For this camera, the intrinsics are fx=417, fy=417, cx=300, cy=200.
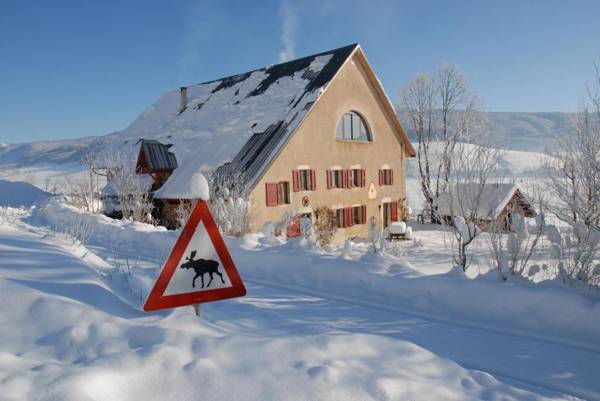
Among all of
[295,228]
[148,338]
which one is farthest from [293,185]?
[148,338]

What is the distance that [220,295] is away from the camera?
368 cm

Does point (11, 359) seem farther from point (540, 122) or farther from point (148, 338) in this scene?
point (540, 122)

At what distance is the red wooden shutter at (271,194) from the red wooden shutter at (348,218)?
4.51m

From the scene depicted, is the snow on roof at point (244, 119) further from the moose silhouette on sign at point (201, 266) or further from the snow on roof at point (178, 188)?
the moose silhouette on sign at point (201, 266)

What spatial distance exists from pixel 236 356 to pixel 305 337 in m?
0.67

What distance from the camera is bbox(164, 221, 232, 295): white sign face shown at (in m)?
3.48

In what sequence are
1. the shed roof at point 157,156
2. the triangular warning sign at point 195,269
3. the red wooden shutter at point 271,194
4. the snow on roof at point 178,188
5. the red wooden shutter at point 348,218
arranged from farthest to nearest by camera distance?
the red wooden shutter at point 348,218
the shed roof at point 157,156
the snow on roof at point 178,188
the red wooden shutter at point 271,194
the triangular warning sign at point 195,269

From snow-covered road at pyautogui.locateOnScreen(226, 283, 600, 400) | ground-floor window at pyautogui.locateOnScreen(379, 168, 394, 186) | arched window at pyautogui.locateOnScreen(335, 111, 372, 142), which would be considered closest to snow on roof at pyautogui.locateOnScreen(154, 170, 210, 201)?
arched window at pyautogui.locateOnScreen(335, 111, 372, 142)

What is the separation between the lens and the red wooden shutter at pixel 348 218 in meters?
20.2

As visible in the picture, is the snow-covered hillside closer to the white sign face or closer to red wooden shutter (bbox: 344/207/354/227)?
red wooden shutter (bbox: 344/207/354/227)

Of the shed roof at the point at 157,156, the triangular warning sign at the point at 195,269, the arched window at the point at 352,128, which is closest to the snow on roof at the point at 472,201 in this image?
the triangular warning sign at the point at 195,269

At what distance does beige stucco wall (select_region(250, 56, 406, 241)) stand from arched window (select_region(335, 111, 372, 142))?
278 millimetres

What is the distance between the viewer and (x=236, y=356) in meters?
3.06

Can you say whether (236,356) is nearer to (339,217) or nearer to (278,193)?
(278,193)
